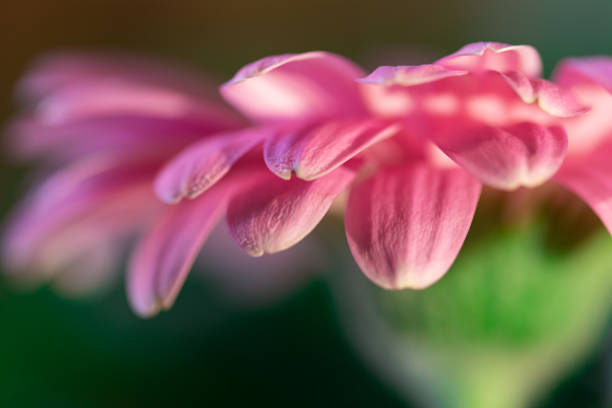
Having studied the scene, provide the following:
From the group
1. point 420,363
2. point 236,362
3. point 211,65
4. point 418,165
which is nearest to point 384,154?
point 418,165

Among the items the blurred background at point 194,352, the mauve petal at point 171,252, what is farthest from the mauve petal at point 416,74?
the blurred background at point 194,352

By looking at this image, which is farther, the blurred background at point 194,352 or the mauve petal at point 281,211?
the blurred background at point 194,352

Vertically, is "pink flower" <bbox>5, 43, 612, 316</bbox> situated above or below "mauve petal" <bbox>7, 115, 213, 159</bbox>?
above

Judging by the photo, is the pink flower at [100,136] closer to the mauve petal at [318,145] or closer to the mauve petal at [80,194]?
the mauve petal at [80,194]

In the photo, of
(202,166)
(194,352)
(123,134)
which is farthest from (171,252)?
(194,352)

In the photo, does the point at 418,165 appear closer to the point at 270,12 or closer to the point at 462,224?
the point at 462,224

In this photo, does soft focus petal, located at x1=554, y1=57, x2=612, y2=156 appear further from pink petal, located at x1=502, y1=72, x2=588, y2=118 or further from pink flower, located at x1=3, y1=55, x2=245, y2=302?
pink flower, located at x1=3, y1=55, x2=245, y2=302

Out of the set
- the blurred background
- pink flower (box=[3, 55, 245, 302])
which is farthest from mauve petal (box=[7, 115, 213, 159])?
the blurred background

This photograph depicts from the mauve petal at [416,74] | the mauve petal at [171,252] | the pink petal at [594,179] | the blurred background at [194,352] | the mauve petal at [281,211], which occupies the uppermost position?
the mauve petal at [416,74]
